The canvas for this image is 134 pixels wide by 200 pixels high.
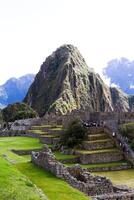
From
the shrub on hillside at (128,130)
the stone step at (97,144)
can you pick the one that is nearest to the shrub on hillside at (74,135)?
the stone step at (97,144)

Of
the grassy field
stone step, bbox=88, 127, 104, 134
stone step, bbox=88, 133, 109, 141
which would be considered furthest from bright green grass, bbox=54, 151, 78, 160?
the grassy field

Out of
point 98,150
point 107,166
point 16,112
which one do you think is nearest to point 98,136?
point 98,150

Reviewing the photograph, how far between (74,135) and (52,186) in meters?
47.2

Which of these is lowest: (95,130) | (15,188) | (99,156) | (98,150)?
(15,188)

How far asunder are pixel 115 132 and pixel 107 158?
9.04 meters

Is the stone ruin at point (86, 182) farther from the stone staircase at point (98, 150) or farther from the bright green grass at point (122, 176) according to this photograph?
the stone staircase at point (98, 150)

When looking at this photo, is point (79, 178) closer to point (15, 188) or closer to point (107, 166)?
point (15, 188)

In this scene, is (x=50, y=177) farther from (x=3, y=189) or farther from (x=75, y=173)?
(x=3, y=189)

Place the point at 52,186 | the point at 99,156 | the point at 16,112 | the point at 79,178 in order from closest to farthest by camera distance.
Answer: the point at 52,186 < the point at 79,178 < the point at 99,156 < the point at 16,112

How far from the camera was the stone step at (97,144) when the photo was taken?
70.1 metres

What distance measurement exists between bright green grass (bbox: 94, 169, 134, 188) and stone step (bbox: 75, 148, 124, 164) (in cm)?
513

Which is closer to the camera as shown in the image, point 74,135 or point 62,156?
point 62,156

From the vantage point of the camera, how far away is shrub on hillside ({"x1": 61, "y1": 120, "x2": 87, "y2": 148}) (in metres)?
72.7

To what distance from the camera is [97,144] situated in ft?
231
